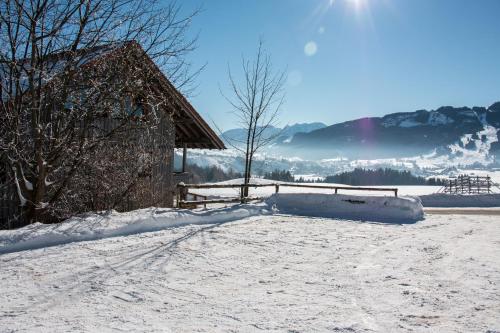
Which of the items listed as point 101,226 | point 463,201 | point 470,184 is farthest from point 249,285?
point 470,184

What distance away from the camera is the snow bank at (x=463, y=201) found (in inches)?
1094

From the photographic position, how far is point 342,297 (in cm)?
530

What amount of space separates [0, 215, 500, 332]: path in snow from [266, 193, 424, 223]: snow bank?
4954mm

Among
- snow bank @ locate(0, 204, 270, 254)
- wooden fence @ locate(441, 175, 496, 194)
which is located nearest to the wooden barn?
snow bank @ locate(0, 204, 270, 254)

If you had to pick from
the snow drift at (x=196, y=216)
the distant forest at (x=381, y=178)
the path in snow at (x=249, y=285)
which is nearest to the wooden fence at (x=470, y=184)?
the snow drift at (x=196, y=216)

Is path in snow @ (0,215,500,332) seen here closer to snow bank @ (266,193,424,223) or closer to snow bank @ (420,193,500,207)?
snow bank @ (266,193,424,223)

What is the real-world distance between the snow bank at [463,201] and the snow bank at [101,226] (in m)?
21.5

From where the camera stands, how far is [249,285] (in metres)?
5.84

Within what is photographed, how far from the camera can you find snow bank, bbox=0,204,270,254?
735 centimetres

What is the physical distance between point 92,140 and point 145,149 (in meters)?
3.68

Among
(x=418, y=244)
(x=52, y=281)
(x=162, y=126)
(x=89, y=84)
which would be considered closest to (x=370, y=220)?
(x=418, y=244)

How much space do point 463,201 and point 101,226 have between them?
87.7ft

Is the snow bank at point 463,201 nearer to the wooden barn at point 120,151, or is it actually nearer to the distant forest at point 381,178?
the wooden barn at point 120,151

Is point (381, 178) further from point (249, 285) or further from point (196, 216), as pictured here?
point (249, 285)
